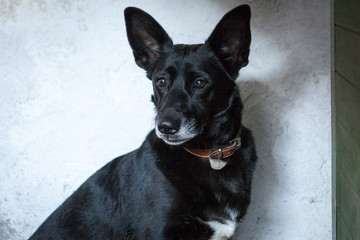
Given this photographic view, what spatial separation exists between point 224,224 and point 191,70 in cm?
63

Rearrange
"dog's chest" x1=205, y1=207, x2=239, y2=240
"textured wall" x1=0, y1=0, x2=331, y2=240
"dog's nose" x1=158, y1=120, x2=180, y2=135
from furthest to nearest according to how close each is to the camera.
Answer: "textured wall" x1=0, y1=0, x2=331, y2=240
"dog's chest" x1=205, y1=207, x2=239, y2=240
"dog's nose" x1=158, y1=120, x2=180, y2=135

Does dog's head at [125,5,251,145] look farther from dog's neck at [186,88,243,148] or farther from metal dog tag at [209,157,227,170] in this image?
metal dog tag at [209,157,227,170]

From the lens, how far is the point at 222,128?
215cm

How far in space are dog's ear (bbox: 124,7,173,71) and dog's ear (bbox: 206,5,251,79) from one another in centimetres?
21

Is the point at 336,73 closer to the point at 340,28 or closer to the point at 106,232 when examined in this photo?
the point at 340,28

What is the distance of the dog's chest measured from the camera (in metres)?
2.06

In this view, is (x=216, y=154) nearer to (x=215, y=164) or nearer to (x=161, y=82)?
(x=215, y=164)

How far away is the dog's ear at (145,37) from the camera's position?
2.10 m

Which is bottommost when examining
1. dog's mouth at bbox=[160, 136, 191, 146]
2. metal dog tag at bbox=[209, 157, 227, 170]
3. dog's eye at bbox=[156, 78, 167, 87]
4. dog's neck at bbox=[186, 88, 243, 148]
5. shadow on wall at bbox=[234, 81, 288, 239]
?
shadow on wall at bbox=[234, 81, 288, 239]

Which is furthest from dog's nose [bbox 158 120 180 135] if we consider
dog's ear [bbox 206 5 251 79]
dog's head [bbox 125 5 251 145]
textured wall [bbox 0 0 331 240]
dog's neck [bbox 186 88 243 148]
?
textured wall [bbox 0 0 331 240]

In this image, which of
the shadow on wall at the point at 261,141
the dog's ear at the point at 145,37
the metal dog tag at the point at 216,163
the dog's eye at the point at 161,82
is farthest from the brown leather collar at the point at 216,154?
the shadow on wall at the point at 261,141

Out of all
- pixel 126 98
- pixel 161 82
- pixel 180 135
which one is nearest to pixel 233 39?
pixel 161 82

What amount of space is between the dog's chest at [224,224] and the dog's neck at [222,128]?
0.28m

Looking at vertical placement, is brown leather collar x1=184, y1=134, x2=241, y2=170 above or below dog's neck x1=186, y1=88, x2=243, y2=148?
below
